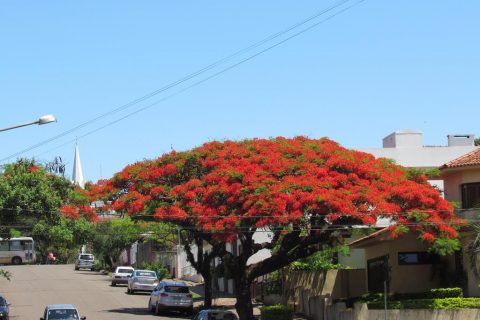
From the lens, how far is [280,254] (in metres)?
32.4

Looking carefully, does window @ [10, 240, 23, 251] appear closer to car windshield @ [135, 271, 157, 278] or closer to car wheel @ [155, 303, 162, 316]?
car windshield @ [135, 271, 157, 278]

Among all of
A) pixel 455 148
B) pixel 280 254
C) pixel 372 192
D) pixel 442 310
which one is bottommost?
pixel 442 310

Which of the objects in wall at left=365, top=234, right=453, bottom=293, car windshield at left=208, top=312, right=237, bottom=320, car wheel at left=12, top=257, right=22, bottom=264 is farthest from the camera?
car wheel at left=12, top=257, right=22, bottom=264

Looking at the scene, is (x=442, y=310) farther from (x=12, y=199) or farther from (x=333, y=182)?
(x=12, y=199)

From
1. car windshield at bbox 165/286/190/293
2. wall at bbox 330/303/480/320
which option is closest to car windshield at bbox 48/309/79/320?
car windshield at bbox 165/286/190/293

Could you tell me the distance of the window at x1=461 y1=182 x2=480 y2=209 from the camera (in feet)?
111

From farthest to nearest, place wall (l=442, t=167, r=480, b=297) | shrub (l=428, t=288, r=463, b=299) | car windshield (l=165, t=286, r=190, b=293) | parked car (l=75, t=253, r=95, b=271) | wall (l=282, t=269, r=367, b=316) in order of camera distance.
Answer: parked car (l=75, t=253, r=95, b=271) < wall (l=282, t=269, r=367, b=316) < car windshield (l=165, t=286, r=190, b=293) < wall (l=442, t=167, r=480, b=297) < shrub (l=428, t=288, r=463, b=299)

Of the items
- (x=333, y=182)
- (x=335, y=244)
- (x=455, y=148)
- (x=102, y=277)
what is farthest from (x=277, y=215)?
(x=102, y=277)

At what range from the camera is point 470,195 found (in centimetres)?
3419

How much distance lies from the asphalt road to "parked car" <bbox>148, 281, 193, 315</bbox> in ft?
1.48

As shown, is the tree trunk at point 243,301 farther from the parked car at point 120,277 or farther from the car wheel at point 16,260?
the car wheel at point 16,260

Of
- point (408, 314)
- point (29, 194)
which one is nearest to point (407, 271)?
point (408, 314)

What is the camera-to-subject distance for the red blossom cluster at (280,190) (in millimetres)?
29297

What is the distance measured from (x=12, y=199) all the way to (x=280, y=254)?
34.2ft
